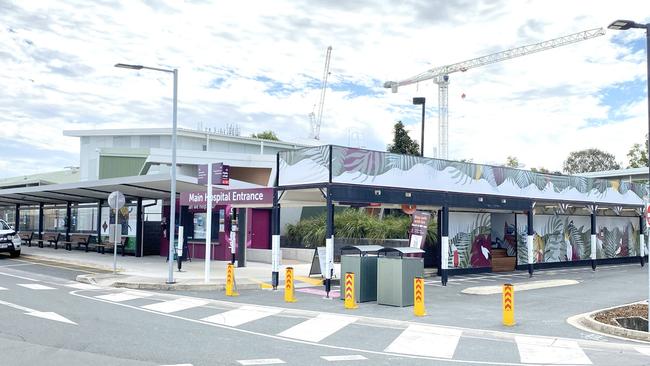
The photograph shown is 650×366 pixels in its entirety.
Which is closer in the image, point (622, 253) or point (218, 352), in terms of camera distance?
point (218, 352)

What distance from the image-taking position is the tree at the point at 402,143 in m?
48.1

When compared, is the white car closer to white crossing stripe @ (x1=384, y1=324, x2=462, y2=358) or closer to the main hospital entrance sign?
the main hospital entrance sign

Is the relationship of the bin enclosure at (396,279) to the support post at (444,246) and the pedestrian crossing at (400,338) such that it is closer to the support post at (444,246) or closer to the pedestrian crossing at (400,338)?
the pedestrian crossing at (400,338)

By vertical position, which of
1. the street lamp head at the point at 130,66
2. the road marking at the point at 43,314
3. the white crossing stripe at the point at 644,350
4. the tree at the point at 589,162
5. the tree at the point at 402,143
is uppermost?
the tree at the point at 589,162

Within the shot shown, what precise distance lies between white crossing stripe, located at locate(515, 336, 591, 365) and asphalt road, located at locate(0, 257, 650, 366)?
0.06ft

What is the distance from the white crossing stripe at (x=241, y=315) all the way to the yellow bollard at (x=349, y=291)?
1.74m

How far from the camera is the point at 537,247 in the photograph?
90.4 ft

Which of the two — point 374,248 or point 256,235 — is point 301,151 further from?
point 256,235

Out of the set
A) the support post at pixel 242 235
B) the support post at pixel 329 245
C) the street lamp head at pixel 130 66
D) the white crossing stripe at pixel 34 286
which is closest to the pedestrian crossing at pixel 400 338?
the support post at pixel 329 245

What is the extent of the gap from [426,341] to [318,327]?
2.36 m

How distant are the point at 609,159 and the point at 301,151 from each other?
78289 mm

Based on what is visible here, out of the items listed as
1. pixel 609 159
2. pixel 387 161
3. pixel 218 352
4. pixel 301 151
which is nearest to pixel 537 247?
pixel 387 161

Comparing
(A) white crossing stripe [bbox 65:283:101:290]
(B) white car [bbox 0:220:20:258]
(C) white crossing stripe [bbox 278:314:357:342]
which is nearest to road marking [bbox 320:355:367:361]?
(C) white crossing stripe [bbox 278:314:357:342]

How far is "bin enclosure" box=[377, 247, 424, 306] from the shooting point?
1545 cm
